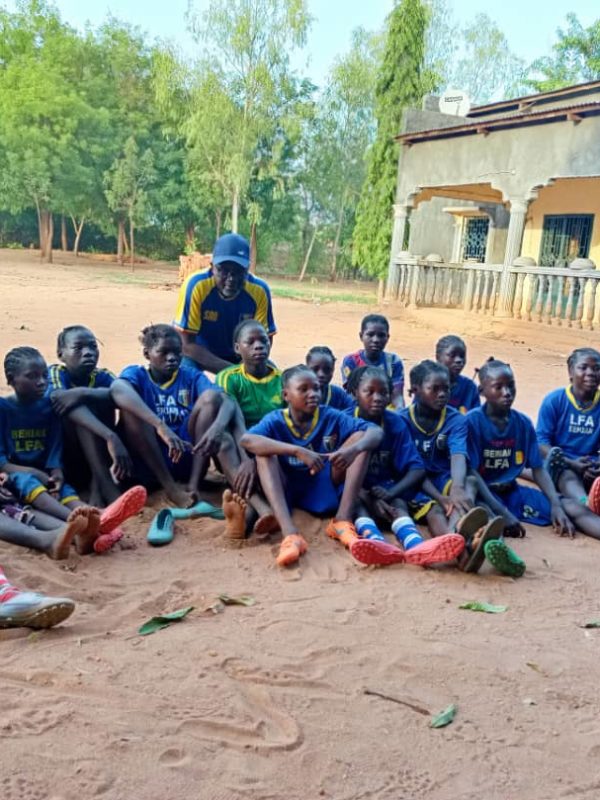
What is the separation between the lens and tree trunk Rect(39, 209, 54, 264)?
2605 centimetres

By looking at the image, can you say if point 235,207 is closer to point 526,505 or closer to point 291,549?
point 526,505

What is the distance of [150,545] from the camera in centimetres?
358

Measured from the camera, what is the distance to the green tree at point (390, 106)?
874 inches

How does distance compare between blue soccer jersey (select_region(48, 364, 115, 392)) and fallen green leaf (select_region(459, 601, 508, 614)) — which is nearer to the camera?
fallen green leaf (select_region(459, 601, 508, 614))

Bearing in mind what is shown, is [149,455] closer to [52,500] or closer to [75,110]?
[52,500]

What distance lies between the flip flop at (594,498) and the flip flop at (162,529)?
7.56 feet

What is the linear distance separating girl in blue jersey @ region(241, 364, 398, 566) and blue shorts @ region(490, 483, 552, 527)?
38.9 inches

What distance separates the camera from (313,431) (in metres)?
3.85

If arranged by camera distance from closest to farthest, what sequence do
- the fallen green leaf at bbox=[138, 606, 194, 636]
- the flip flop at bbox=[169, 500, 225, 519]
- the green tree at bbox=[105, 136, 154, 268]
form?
the fallen green leaf at bbox=[138, 606, 194, 636]
the flip flop at bbox=[169, 500, 225, 519]
the green tree at bbox=[105, 136, 154, 268]

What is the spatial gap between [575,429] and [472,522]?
1557mm

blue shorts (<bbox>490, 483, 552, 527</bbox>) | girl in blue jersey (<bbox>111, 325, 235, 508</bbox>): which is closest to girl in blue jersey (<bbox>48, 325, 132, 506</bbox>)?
girl in blue jersey (<bbox>111, 325, 235, 508</bbox>)

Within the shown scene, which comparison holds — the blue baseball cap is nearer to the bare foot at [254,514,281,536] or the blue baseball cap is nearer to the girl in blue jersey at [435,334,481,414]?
the girl in blue jersey at [435,334,481,414]

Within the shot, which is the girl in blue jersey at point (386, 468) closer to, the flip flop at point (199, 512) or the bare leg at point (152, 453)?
the flip flop at point (199, 512)

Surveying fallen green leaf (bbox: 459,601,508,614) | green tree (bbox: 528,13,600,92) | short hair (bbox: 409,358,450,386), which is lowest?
fallen green leaf (bbox: 459,601,508,614)
